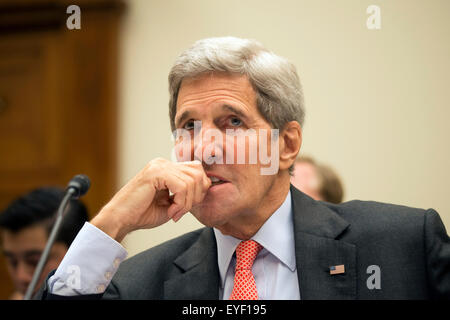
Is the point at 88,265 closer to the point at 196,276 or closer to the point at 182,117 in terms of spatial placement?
the point at 196,276

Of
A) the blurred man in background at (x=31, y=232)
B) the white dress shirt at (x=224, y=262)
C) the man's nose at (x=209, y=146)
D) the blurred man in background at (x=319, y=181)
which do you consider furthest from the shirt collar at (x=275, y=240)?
the blurred man in background at (x=31, y=232)

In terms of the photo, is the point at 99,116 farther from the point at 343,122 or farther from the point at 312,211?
the point at 312,211

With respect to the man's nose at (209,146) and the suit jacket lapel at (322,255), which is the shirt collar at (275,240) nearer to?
the suit jacket lapel at (322,255)

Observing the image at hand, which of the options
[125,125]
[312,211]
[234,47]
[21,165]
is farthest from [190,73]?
[21,165]

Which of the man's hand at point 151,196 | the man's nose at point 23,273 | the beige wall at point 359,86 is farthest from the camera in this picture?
the man's nose at point 23,273

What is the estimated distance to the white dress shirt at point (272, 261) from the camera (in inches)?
64.6

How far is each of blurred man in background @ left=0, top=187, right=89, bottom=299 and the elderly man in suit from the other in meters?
1.08

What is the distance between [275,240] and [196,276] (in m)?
0.27

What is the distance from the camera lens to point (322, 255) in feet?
5.29

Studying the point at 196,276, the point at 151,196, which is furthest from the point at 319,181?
the point at 151,196

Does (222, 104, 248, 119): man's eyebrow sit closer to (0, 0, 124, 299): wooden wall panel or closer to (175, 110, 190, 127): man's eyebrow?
(175, 110, 190, 127): man's eyebrow

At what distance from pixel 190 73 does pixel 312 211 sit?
1.91 feet

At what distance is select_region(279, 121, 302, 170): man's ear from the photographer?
179cm

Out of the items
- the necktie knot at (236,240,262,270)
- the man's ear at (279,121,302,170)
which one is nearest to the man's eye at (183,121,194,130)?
the man's ear at (279,121,302,170)
